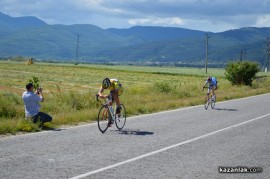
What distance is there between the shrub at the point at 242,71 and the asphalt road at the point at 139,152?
32583 millimetres

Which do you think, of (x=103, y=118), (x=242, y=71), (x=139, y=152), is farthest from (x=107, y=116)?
(x=242, y=71)

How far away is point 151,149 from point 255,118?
9238 mm

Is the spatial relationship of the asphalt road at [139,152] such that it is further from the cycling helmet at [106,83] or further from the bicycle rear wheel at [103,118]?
the cycling helmet at [106,83]

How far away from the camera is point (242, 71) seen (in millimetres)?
45625

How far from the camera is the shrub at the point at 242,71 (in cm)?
4553

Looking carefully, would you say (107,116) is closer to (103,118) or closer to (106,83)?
(103,118)

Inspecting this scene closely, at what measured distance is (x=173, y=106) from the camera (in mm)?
22047

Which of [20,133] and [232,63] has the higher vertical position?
[232,63]

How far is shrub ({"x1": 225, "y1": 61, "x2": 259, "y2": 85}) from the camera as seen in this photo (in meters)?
45.5

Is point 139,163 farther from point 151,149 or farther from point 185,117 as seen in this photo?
point 185,117

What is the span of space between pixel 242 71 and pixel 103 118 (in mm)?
35980

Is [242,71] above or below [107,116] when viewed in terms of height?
above

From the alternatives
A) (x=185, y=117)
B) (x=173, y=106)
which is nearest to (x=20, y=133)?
(x=185, y=117)

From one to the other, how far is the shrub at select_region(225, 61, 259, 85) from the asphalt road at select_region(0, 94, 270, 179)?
1283 inches
